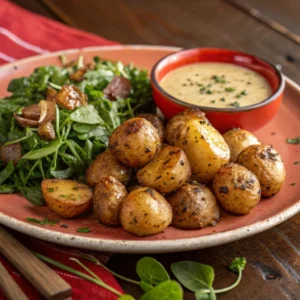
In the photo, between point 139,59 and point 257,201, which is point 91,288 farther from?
point 139,59

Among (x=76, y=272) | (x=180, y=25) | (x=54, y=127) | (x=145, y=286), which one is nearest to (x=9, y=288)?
(x=76, y=272)

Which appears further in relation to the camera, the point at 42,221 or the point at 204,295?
the point at 42,221

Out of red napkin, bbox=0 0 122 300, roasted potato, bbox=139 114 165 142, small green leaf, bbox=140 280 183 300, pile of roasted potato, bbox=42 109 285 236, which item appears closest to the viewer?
small green leaf, bbox=140 280 183 300

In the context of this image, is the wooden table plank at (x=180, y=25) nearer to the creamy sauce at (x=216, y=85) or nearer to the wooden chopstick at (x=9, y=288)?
the creamy sauce at (x=216, y=85)

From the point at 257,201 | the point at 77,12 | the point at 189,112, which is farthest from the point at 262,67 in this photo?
the point at 77,12

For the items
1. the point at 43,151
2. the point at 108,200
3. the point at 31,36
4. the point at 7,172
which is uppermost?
the point at 108,200

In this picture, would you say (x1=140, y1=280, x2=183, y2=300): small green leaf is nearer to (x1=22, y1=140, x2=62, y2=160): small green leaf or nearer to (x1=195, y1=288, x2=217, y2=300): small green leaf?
(x1=195, y1=288, x2=217, y2=300): small green leaf

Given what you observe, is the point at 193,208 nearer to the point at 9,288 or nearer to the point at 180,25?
the point at 9,288

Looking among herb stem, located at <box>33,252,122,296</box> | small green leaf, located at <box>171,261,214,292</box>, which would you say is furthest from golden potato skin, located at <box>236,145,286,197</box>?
herb stem, located at <box>33,252,122,296</box>
